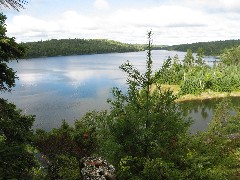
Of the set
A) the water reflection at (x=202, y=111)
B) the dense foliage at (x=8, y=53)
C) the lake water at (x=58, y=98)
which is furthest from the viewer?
the lake water at (x=58, y=98)

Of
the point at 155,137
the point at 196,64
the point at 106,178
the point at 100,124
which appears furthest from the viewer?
the point at 196,64

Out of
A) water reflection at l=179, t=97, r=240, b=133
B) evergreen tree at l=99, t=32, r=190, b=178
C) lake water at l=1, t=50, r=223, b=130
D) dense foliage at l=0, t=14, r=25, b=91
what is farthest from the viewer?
lake water at l=1, t=50, r=223, b=130

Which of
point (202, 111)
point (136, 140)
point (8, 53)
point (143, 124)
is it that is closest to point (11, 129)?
point (8, 53)

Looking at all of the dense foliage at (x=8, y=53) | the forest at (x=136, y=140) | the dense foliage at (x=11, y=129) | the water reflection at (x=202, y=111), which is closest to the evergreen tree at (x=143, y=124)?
the forest at (x=136, y=140)

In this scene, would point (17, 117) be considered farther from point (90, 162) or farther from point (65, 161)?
point (65, 161)

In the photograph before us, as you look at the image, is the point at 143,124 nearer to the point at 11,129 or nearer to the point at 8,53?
the point at 11,129

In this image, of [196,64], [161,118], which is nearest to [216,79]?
[196,64]

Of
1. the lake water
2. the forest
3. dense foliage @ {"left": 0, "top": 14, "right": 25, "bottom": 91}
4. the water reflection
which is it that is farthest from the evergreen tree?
the water reflection

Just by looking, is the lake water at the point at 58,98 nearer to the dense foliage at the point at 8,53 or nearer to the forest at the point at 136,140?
the forest at the point at 136,140

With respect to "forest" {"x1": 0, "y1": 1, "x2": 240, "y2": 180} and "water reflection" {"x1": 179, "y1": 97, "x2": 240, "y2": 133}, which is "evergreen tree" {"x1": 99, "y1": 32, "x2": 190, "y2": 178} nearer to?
"forest" {"x1": 0, "y1": 1, "x2": 240, "y2": 180}

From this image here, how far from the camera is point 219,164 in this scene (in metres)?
14.7

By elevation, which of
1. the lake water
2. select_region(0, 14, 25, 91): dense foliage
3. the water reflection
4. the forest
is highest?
select_region(0, 14, 25, 91): dense foliage

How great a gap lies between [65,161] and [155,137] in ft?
36.2

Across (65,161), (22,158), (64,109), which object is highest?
(22,158)
